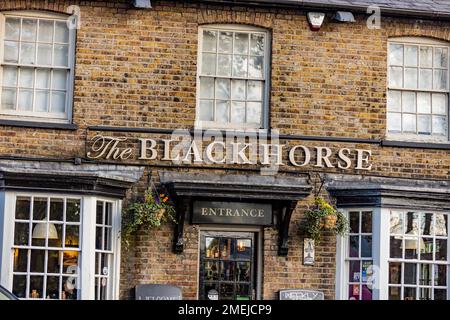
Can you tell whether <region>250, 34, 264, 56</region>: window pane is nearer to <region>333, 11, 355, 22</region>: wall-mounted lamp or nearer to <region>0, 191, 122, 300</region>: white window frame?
<region>333, 11, 355, 22</region>: wall-mounted lamp

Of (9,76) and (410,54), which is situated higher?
(410,54)

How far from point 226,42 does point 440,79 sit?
342cm

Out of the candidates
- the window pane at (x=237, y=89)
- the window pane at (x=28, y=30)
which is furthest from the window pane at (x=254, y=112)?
the window pane at (x=28, y=30)

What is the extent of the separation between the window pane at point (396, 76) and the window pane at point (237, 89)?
2.33 meters

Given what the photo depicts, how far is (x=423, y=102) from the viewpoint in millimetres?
13758

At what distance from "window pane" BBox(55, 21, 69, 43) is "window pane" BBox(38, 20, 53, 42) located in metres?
0.09

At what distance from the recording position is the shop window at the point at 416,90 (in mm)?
13703

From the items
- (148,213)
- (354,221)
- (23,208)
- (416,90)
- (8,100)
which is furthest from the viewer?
(416,90)

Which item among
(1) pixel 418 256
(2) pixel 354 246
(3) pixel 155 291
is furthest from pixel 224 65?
(1) pixel 418 256

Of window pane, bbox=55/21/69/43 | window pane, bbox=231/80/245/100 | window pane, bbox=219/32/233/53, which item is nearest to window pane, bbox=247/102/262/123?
window pane, bbox=231/80/245/100

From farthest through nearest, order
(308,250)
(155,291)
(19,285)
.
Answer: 1. (308,250)
2. (155,291)
3. (19,285)

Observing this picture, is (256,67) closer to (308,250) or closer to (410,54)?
(410,54)
